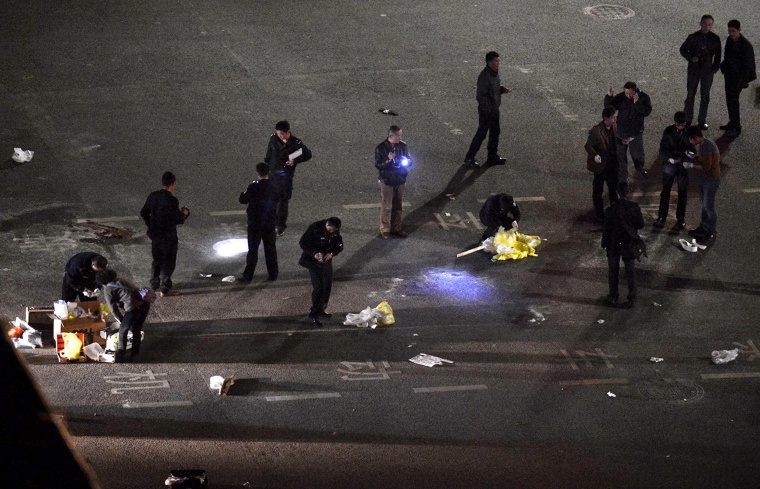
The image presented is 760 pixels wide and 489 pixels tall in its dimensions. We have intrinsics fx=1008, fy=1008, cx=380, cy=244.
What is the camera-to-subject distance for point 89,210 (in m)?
16.4

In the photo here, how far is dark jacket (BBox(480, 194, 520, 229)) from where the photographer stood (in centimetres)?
1539

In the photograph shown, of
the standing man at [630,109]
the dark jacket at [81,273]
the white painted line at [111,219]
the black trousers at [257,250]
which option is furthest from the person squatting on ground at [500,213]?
the dark jacket at [81,273]

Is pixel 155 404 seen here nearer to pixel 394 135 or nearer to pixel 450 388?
pixel 450 388

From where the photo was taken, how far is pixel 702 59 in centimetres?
1989

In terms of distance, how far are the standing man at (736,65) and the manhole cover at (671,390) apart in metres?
9.41

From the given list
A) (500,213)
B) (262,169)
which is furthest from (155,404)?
(500,213)

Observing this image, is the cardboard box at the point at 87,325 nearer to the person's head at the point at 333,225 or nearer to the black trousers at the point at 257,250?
the black trousers at the point at 257,250

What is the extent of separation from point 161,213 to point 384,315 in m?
3.31

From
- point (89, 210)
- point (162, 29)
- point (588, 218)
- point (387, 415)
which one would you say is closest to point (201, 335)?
point (387, 415)

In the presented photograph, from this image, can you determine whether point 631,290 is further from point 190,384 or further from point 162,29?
point 162,29

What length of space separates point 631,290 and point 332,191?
5.74 m

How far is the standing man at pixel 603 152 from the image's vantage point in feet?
53.4

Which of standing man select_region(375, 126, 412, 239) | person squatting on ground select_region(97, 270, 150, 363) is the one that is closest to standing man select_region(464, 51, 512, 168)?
standing man select_region(375, 126, 412, 239)

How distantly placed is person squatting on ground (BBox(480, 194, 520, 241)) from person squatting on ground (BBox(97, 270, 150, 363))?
5.65 meters
